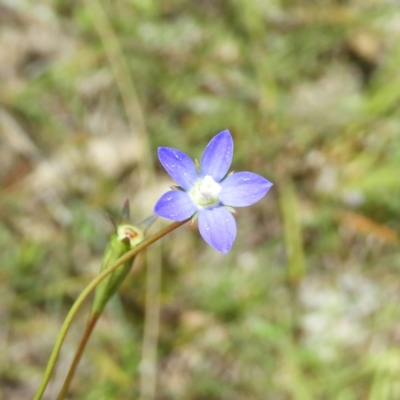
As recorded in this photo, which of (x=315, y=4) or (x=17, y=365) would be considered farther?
(x=315, y=4)

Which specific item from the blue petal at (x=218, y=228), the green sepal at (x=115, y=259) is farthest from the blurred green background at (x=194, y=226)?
the blue petal at (x=218, y=228)

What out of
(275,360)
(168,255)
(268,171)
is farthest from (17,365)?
(268,171)

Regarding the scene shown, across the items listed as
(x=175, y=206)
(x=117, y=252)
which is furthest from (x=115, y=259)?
(x=175, y=206)

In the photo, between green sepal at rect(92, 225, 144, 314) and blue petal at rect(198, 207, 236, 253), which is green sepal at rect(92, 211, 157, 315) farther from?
blue petal at rect(198, 207, 236, 253)

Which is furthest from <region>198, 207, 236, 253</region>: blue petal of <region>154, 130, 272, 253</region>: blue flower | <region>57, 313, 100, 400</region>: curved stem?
<region>57, 313, 100, 400</region>: curved stem

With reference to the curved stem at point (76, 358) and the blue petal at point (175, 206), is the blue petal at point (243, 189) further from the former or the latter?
the curved stem at point (76, 358)

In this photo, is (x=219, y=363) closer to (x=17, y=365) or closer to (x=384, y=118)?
(x=17, y=365)
